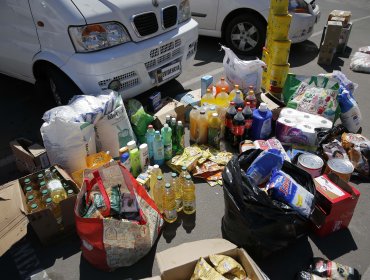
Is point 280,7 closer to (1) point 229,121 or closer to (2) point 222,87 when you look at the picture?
(2) point 222,87

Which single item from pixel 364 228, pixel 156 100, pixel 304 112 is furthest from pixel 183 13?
pixel 364 228

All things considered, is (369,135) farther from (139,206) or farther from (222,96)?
(139,206)

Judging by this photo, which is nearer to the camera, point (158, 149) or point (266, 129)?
point (158, 149)

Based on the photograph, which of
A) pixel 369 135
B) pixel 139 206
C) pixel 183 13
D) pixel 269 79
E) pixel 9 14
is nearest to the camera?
pixel 139 206

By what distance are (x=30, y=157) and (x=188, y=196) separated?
1625mm

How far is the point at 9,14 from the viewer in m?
→ 3.86

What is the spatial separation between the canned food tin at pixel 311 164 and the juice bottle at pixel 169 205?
53.6 inches

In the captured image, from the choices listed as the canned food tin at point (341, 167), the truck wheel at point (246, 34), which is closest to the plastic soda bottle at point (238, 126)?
the canned food tin at point (341, 167)

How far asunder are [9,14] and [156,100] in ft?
6.54

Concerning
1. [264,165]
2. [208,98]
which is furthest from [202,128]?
[264,165]

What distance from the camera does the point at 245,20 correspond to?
6051 mm

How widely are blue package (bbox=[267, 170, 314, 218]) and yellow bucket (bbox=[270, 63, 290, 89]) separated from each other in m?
2.56

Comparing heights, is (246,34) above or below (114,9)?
below

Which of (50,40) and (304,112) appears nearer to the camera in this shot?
(50,40)
